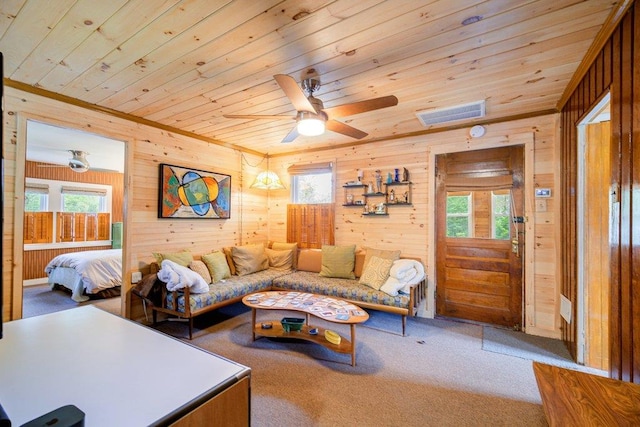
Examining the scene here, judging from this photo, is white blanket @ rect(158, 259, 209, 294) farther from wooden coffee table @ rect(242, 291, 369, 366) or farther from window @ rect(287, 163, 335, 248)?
window @ rect(287, 163, 335, 248)

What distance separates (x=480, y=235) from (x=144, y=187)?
4.11m

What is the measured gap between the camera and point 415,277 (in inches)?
135

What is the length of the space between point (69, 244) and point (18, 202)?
4.25 metres

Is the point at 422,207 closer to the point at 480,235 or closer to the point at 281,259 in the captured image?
the point at 480,235

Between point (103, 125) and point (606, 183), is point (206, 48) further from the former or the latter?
point (606, 183)

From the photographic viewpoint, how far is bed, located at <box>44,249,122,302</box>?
4410 millimetres

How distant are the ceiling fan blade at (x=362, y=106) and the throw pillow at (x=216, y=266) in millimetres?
2470

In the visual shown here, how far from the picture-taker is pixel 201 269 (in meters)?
3.57

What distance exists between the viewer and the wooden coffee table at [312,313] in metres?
2.58

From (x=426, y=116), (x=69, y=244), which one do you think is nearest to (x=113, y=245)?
(x=69, y=244)

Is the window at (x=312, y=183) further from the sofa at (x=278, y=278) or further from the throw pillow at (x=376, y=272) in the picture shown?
the throw pillow at (x=376, y=272)

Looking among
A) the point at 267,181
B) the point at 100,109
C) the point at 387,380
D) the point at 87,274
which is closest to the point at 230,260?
the point at 267,181

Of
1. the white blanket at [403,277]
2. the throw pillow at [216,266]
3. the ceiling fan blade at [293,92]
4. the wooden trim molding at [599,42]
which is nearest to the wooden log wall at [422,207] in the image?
the white blanket at [403,277]

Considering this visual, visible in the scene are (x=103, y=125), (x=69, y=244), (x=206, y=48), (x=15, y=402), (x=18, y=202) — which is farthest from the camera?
(x=69, y=244)
